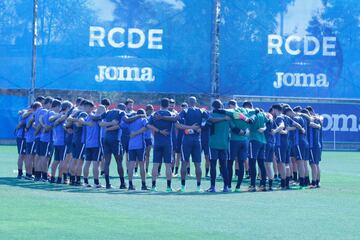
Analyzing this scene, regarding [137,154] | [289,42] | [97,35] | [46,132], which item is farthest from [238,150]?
[289,42]

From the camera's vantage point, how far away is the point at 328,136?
43.0m

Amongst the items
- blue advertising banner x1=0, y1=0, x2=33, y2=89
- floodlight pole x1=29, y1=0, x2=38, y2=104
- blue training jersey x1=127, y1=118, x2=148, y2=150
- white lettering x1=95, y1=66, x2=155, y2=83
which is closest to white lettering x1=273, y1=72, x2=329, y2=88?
white lettering x1=95, y1=66, x2=155, y2=83

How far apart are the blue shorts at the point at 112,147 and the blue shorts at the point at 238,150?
2.33 metres

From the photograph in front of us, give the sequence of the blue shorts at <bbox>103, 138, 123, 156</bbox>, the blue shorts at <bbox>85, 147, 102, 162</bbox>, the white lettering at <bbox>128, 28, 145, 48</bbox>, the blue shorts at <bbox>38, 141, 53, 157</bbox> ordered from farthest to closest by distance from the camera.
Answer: the white lettering at <bbox>128, 28, 145, 48</bbox> → the blue shorts at <bbox>38, 141, 53, 157</bbox> → the blue shorts at <bbox>85, 147, 102, 162</bbox> → the blue shorts at <bbox>103, 138, 123, 156</bbox>

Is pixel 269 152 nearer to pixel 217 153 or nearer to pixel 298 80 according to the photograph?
pixel 217 153

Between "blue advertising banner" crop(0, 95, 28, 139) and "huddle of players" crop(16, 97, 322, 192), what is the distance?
17474 millimetres

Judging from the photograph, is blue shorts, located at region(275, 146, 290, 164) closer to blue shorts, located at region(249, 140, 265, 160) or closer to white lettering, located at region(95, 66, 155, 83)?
blue shorts, located at region(249, 140, 265, 160)

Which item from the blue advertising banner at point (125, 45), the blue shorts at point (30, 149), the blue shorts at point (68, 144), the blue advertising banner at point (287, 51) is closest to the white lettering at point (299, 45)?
the blue advertising banner at point (287, 51)

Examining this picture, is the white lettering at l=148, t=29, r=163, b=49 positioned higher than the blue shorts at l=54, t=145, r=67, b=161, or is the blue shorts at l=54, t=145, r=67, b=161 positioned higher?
the white lettering at l=148, t=29, r=163, b=49

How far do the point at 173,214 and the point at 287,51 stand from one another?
29293 mm

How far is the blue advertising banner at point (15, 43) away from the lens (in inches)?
1570

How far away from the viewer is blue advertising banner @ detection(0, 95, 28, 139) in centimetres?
4000

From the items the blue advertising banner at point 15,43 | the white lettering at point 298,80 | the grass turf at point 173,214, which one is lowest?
the grass turf at point 173,214

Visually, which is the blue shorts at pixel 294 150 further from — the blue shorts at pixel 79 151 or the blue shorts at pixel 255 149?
the blue shorts at pixel 79 151
